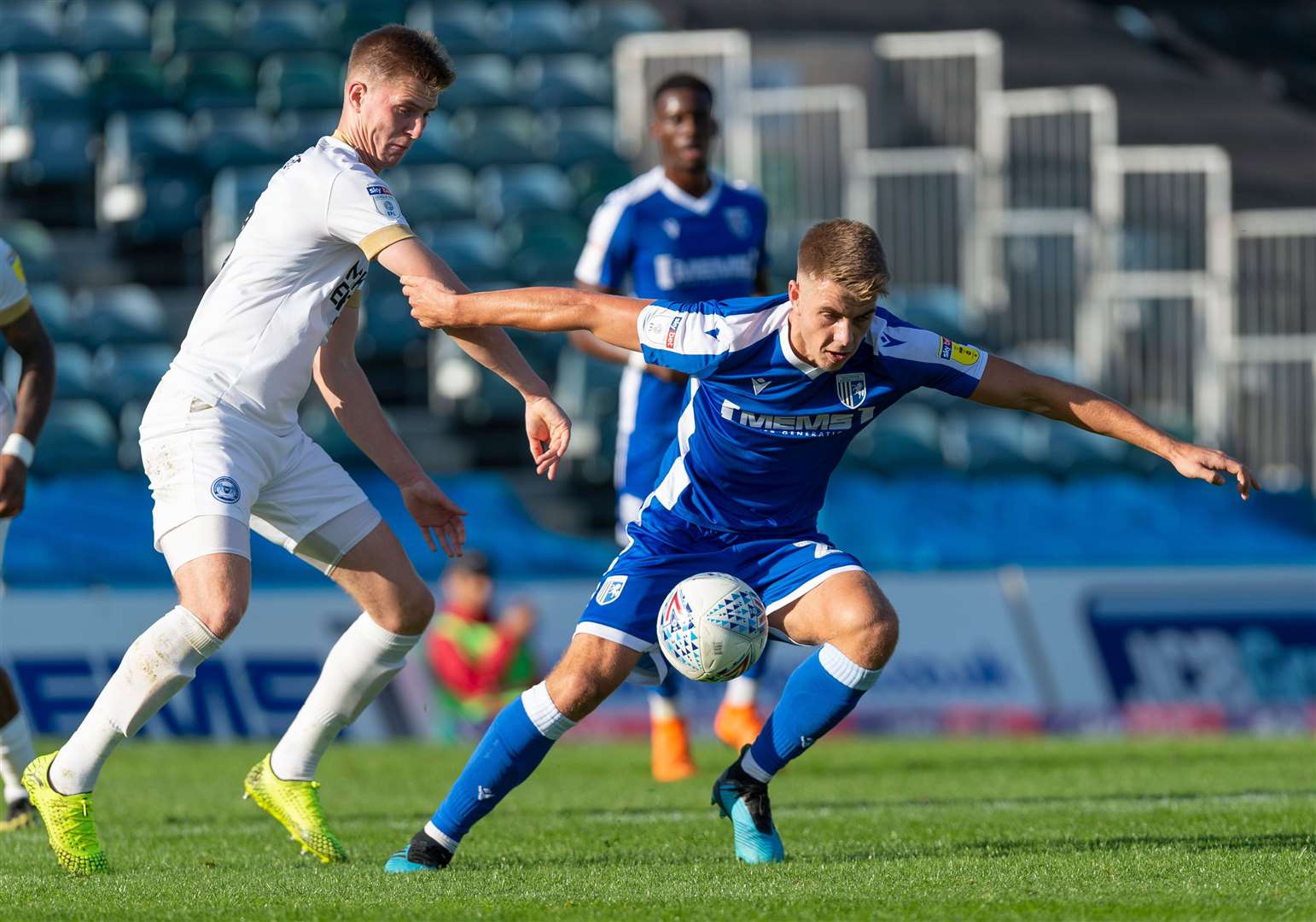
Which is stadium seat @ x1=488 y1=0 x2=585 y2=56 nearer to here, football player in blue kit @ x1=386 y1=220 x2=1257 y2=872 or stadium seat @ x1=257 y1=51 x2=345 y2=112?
stadium seat @ x1=257 y1=51 x2=345 y2=112

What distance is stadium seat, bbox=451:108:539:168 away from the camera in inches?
739

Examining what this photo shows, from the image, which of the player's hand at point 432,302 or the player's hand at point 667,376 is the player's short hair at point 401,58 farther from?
the player's hand at point 667,376

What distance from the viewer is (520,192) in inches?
717

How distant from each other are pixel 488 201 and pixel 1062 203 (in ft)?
20.2

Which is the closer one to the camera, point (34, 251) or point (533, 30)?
point (34, 251)

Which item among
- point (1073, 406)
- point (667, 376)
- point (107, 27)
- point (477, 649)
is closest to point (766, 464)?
point (1073, 406)

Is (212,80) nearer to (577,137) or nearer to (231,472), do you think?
(577,137)

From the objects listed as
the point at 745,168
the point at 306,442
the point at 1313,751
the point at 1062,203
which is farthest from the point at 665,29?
the point at 306,442

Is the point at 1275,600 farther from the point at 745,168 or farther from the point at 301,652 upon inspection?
the point at 745,168

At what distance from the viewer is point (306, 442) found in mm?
6219

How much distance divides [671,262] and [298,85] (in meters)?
10.3

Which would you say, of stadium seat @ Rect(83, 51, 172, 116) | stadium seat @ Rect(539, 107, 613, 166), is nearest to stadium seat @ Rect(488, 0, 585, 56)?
stadium seat @ Rect(539, 107, 613, 166)

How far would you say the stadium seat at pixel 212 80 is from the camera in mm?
18531

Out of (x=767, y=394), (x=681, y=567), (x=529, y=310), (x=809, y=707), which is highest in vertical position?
(x=529, y=310)
